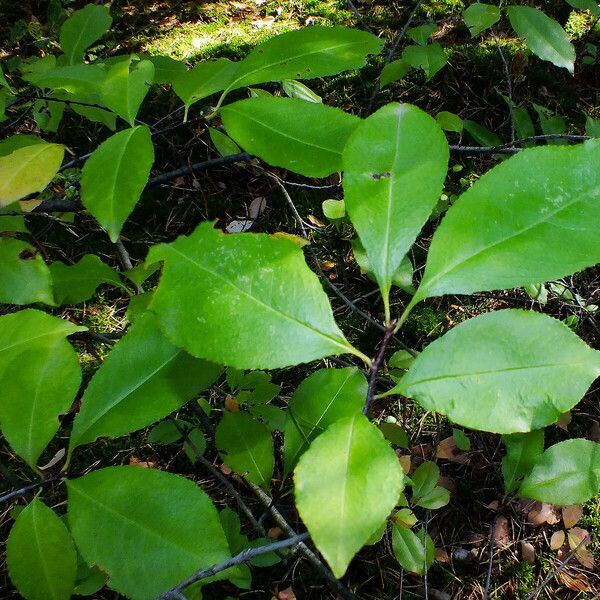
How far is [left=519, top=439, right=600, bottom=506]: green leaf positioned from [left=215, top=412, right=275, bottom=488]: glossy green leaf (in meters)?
0.75

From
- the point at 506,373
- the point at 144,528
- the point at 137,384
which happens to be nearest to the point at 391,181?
the point at 506,373

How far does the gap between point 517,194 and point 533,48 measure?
1.07m

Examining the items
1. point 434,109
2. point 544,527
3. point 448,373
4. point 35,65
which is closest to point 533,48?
point 434,109

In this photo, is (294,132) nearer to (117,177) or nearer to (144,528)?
(117,177)

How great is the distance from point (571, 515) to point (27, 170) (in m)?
1.95

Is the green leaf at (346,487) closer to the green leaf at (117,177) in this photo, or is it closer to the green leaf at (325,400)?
the green leaf at (325,400)

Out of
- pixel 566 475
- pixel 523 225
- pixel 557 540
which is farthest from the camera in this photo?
pixel 557 540

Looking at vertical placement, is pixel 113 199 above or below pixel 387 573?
above

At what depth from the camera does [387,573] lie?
1653 mm

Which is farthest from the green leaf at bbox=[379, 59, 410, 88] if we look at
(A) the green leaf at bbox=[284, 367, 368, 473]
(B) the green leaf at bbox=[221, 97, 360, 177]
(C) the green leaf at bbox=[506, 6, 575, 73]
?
(A) the green leaf at bbox=[284, 367, 368, 473]

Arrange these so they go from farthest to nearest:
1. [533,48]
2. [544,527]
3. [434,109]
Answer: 1. [434,109]
2. [544,527]
3. [533,48]

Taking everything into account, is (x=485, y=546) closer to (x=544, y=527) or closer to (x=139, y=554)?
(x=544, y=527)

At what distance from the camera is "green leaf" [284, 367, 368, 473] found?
35.2 inches

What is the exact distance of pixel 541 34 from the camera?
4.85 ft
